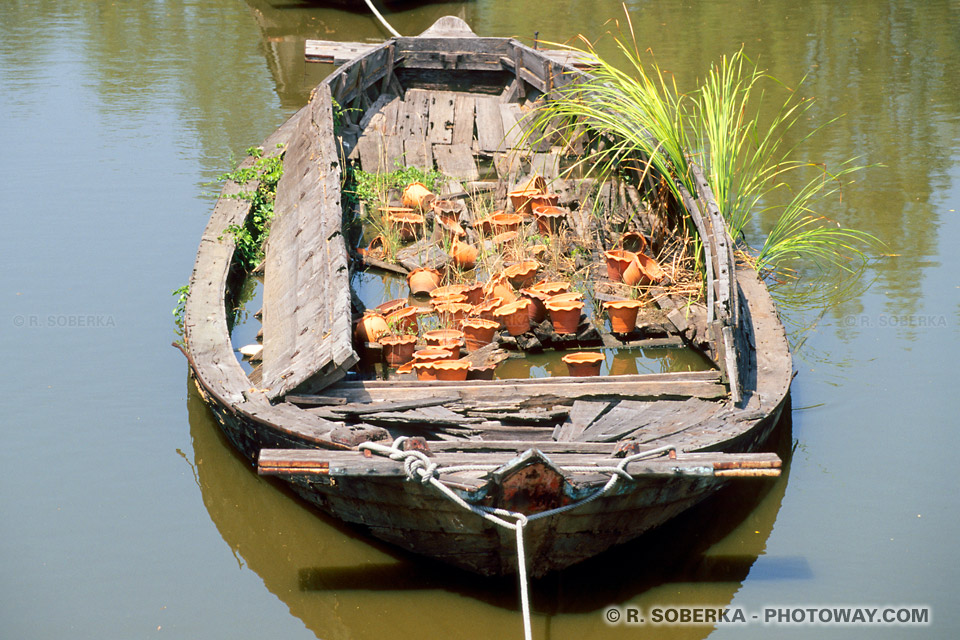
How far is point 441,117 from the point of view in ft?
28.4

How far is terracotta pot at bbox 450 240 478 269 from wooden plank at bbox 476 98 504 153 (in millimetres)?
2067

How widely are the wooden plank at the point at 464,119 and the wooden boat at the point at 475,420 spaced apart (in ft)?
8.02

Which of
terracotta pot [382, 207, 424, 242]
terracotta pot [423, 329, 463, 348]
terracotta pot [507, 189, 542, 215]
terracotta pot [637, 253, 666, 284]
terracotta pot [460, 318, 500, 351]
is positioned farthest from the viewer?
terracotta pot [507, 189, 542, 215]

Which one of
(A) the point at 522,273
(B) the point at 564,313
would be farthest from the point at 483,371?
(A) the point at 522,273

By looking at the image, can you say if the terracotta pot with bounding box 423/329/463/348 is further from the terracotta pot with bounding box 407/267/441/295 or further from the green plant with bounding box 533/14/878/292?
the green plant with bounding box 533/14/878/292

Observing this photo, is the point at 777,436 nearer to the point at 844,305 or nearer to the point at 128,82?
the point at 844,305

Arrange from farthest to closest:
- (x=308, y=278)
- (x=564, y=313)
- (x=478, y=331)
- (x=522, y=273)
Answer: (x=522, y=273)
(x=564, y=313)
(x=478, y=331)
(x=308, y=278)

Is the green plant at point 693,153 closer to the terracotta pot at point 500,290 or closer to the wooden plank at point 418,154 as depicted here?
the terracotta pot at point 500,290

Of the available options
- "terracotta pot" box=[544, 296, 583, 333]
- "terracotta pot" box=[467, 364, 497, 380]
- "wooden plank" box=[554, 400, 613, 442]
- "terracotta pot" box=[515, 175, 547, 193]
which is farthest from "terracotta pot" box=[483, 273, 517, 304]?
"terracotta pot" box=[515, 175, 547, 193]

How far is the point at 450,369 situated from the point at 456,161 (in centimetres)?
374

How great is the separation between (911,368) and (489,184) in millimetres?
3444

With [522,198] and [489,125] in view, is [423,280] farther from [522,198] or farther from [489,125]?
[489,125]

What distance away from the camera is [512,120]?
8.54m

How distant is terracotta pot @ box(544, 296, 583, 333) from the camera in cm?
507
